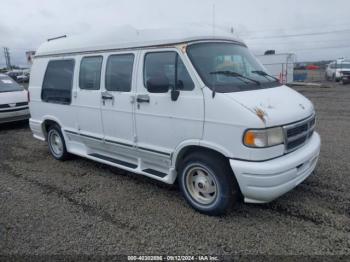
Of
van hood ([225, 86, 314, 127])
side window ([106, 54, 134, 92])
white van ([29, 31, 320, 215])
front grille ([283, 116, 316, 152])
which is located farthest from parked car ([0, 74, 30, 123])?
front grille ([283, 116, 316, 152])

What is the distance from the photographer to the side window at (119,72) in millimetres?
4691

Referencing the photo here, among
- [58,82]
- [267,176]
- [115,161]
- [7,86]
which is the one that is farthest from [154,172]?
[7,86]

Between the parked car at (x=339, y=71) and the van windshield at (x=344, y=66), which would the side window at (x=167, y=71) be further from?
the van windshield at (x=344, y=66)

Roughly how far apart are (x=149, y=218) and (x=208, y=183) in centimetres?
88

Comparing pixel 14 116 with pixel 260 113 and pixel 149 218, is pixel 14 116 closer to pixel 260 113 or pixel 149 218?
pixel 149 218

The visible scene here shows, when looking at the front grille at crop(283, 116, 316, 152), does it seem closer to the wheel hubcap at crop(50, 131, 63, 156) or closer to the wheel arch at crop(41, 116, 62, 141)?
the wheel arch at crop(41, 116, 62, 141)

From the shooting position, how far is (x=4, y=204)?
4.68 meters

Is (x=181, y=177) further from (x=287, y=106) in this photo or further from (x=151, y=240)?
(x=287, y=106)

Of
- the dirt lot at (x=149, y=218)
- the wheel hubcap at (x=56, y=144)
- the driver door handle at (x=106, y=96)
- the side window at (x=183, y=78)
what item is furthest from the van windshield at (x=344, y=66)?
the side window at (x=183, y=78)

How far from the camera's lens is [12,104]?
10008 mm

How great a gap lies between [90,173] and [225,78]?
321 cm

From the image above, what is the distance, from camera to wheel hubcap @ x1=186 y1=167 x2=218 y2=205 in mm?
4029

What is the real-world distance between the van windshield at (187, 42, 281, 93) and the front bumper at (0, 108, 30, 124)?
798 centimetres

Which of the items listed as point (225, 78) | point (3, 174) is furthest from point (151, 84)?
point (3, 174)
